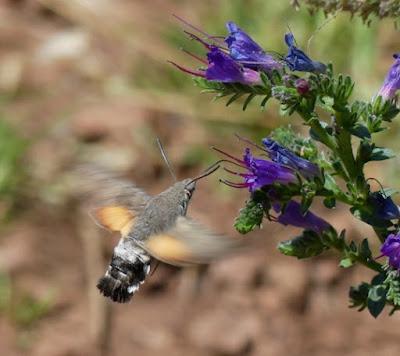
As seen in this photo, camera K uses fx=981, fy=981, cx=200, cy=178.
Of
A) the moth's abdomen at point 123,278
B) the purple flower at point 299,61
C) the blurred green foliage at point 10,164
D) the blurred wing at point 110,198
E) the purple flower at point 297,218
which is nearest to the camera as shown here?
the purple flower at point 299,61

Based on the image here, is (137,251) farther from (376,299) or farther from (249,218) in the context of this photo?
(376,299)

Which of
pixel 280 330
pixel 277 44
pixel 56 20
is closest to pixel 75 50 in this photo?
pixel 56 20

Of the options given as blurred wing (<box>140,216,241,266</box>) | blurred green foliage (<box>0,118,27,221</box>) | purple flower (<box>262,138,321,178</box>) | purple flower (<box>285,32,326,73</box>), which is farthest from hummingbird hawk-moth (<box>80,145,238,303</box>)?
blurred green foliage (<box>0,118,27,221</box>)

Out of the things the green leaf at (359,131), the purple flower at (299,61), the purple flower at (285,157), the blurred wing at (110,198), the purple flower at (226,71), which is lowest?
the purple flower at (285,157)

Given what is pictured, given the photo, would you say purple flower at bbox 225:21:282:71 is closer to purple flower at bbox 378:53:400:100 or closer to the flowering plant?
the flowering plant

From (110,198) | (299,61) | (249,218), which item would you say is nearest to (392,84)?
(299,61)

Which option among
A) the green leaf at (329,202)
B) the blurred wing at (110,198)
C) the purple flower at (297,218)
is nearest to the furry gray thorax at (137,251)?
the blurred wing at (110,198)

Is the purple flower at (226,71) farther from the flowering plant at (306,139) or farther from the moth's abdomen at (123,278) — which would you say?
the moth's abdomen at (123,278)
